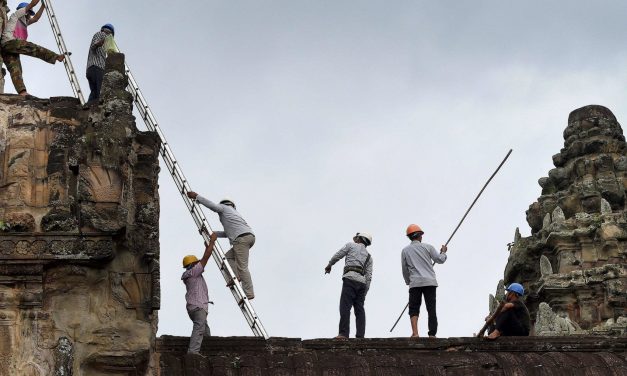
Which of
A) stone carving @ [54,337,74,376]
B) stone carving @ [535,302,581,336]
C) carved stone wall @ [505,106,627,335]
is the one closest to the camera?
stone carving @ [54,337,74,376]

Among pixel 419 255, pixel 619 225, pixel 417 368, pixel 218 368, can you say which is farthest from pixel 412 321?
pixel 619 225

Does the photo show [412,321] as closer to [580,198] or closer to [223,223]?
[223,223]

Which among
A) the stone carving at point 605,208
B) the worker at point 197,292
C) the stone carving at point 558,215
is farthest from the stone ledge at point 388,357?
the stone carving at point 558,215

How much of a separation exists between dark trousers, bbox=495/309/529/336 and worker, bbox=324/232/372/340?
1.70 m

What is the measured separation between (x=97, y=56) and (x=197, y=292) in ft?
16.2

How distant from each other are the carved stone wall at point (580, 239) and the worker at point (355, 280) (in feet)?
26.9

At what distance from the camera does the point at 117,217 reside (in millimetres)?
14742

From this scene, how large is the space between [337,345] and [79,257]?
3.75 meters

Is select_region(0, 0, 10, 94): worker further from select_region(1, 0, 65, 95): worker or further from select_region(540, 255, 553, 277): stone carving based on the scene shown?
select_region(540, 255, 553, 277): stone carving

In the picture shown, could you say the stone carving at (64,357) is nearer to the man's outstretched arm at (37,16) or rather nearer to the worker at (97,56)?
the worker at (97,56)

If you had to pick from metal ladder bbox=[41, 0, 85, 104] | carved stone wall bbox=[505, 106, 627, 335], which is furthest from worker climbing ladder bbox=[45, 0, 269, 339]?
carved stone wall bbox=[505, 106, 627, 335]

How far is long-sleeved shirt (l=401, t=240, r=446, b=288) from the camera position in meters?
18.8

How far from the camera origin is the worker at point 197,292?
1661 cm

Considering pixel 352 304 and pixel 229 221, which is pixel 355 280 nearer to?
pixel 352 304
